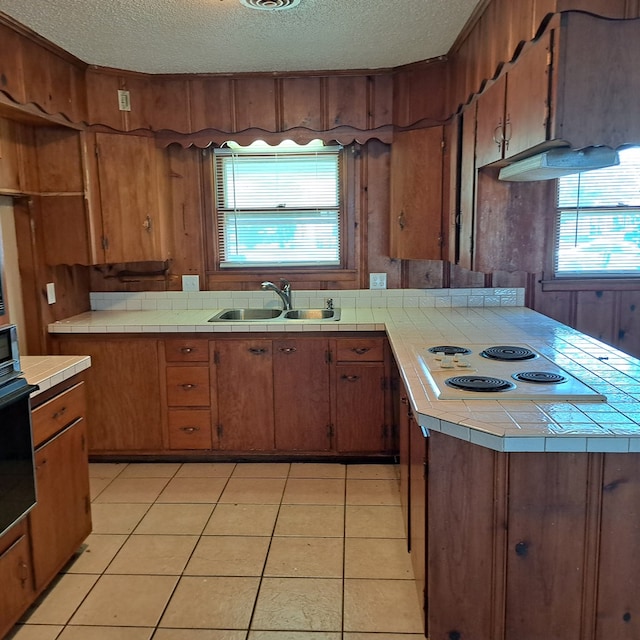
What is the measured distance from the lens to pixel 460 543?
175cm

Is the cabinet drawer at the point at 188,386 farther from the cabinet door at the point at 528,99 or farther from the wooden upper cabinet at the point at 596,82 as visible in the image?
the wooden upper cabinet at the point at 596,82

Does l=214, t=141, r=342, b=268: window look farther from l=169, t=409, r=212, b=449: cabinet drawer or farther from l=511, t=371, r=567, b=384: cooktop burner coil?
l=511, t=371, r=567, b=384: cooktop burner coil

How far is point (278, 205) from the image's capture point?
3896 millimetres

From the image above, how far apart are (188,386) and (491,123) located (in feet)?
7.39

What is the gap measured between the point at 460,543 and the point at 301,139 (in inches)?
106

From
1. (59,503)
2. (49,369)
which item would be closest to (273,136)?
(49,369)

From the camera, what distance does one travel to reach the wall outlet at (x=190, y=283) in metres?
3.94

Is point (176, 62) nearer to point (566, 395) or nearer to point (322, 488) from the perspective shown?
point (322, 488)

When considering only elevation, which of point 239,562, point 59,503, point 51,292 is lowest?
point 239,562

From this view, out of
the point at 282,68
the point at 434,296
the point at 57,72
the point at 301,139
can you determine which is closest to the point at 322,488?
the point at 434,296

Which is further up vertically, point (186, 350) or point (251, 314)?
point (251, 314)

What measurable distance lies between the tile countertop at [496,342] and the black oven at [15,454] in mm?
1333

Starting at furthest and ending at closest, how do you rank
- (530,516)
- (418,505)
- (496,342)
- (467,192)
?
(467,192) → (496,342) → (418,505) → (530,516)

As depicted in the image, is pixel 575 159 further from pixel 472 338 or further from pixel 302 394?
pixel 302 394
